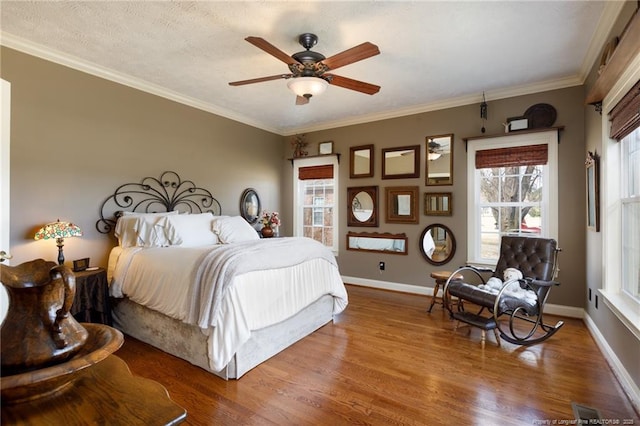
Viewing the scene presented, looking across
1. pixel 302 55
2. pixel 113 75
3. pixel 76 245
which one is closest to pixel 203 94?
pixel 113 75

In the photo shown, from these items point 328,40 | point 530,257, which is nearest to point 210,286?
point 328,40

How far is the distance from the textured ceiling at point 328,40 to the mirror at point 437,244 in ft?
6.05

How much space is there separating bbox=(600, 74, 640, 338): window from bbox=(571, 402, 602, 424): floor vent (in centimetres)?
59

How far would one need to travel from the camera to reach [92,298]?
9.08 ft

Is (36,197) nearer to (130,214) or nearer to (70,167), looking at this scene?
(70,167)

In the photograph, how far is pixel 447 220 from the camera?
169 inches

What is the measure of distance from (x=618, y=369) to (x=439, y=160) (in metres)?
2.88

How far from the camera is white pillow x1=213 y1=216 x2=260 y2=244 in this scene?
11.7 feet

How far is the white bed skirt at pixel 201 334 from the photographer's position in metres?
2.33

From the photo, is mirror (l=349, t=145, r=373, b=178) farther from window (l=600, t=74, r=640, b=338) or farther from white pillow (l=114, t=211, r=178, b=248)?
white pillow (l=114, t=211, r=178, b=248)

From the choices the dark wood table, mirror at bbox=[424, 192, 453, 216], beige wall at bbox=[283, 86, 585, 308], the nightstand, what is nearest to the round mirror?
beige wall at bbox=[283, 86, 585, 308]

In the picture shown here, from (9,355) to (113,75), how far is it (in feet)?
11.8

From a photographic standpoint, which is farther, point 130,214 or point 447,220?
point 447,220

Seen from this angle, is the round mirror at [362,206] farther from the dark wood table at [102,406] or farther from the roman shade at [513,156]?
the dark wood table at [102,406]
